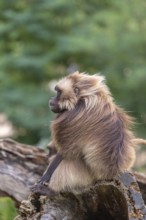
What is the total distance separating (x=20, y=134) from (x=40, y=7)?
2.04 m

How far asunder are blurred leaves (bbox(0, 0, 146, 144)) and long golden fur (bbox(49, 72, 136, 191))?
13.4ft

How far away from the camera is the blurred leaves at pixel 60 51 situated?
8742 mm

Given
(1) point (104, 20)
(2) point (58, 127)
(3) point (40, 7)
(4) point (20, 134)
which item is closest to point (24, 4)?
(3) point (40, 7)

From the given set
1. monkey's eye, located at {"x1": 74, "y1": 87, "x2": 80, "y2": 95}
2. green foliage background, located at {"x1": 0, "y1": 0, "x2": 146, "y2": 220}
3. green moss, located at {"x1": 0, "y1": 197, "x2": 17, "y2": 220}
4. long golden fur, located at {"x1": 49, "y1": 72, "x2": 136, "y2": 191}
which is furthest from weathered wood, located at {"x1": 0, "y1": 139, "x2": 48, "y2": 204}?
green foliage background, located at {"x1": 0, "y1": 0, "x2": 146, "y2": 220}

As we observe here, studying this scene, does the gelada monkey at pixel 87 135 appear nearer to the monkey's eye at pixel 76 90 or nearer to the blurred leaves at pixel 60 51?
the monkey's eye at pixel 76 90

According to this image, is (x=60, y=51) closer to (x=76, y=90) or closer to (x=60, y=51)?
(x=60, y=51)

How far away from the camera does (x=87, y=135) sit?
3.90 m

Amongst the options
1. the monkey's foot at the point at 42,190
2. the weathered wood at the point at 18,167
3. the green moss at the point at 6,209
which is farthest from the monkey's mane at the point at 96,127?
the weathered wood at the point at 18,167

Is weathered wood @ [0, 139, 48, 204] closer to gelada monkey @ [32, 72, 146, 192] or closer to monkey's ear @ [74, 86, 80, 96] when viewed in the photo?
gelada monkey @ [32, 72, 146, 192]

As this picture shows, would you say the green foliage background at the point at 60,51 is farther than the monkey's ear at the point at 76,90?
Yes

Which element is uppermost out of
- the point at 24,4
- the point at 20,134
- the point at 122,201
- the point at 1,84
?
the point at 24,4

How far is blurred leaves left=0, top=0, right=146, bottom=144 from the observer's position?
28.7 feet

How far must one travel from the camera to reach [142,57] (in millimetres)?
8812

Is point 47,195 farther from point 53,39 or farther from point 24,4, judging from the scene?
point 24,4
